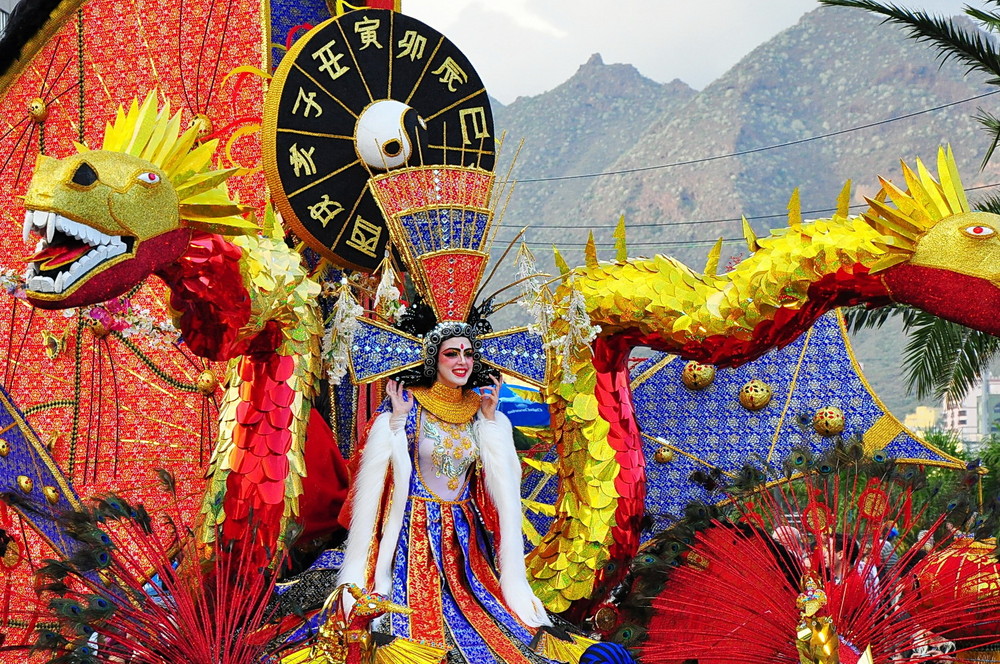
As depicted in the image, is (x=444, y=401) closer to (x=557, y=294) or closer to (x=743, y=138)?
(x=557, y=294)

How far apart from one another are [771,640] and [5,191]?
15.5 feet

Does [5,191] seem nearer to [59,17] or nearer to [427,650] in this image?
[59,17]

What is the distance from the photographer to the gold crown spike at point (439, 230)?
20.7 ft

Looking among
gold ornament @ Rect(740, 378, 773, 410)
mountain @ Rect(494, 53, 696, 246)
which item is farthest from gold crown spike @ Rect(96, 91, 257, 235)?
mountain @ Rect(494, 53, 696, 246)

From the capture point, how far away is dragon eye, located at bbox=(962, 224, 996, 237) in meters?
5.79

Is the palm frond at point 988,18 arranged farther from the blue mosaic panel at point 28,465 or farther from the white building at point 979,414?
the white building at point 979,414

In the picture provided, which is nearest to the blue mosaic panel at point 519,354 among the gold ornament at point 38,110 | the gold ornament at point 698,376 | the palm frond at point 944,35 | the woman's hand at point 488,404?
the woman's hand at point 488,404

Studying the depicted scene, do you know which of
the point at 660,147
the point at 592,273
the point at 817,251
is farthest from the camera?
the point at 660,147

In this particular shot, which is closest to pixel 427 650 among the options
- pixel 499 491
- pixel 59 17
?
pixel 499 491

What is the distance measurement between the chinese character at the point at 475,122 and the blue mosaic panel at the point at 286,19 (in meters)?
0.98

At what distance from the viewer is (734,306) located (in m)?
6.39

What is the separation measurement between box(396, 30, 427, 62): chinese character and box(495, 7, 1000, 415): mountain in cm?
4652

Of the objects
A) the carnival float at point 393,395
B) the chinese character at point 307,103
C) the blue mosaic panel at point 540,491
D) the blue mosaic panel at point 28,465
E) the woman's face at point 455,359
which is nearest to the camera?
the carnival float at point 393,395

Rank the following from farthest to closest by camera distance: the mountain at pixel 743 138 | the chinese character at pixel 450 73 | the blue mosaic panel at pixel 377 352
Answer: the mountain at pixel 743 138
the chinese character at pixel 450 73
the blue mosaic panel at pixel 377 352
